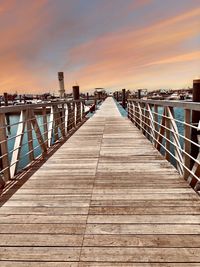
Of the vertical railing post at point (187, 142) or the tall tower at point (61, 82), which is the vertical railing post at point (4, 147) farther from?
the tall tower at point (61, 82)

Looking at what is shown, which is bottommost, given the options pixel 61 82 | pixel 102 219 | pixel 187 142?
pixel 102 219

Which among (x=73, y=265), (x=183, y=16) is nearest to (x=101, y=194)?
(x=73, y=265)

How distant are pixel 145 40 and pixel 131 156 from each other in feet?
29.1

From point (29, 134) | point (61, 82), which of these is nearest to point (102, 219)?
point (29, 134)

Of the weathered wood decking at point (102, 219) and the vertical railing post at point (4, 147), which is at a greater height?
the vertical railing post at point (4, 147)

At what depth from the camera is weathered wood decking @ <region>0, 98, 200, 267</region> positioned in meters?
2.23

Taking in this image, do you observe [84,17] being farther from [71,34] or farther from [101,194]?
[101,194]

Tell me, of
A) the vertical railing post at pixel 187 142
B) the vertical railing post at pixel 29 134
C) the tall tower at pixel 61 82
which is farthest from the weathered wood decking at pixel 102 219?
the tall tower at pixel 61 82

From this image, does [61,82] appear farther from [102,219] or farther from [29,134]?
[102,219]

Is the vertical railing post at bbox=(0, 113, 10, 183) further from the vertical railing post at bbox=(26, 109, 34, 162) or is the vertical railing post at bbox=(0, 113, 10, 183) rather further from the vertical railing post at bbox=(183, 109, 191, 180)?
the vertical railing post at bbox=(183, 109, 191, 180)

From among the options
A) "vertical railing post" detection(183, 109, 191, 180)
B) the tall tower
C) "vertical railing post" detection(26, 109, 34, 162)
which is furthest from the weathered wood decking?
the tall tower

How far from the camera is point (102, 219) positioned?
2.85m

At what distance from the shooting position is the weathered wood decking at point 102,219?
2.23 m

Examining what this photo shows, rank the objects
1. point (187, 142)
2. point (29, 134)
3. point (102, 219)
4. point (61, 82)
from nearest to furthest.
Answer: point (102, 219), point (187, 142), point (29, 134), point (61, 82)
